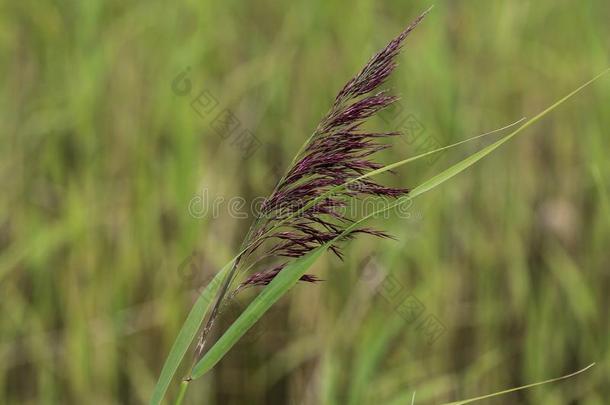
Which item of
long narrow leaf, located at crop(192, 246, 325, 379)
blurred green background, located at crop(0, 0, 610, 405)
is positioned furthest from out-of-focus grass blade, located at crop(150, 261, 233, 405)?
blurred green background, located at crop(0, 0, 610, 405)

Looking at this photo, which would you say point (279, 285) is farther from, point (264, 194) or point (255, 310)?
point (264, 194)

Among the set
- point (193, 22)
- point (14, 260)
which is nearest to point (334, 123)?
point (14, 260)

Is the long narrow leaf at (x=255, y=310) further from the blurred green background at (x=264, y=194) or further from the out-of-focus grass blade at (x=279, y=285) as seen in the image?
the blurred green background at (x=264, y=194)

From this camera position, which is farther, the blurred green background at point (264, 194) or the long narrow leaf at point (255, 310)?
the blurred green background at point (264, 194)

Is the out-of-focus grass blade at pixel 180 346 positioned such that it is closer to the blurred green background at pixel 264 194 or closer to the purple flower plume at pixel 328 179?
the purple flower plume at pixel 328 179

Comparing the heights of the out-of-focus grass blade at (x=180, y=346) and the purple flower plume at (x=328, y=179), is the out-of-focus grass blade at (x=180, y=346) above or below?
below

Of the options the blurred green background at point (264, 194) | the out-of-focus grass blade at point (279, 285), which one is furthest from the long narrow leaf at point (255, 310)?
the blurred green background at point (264, 194)

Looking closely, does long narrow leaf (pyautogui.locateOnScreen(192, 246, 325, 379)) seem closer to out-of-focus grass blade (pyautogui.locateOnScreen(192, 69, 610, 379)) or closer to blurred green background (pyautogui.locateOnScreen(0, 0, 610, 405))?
out-of-focus grass blade (pyautogui.locateOnScreen(192, 69, 610, 379))
